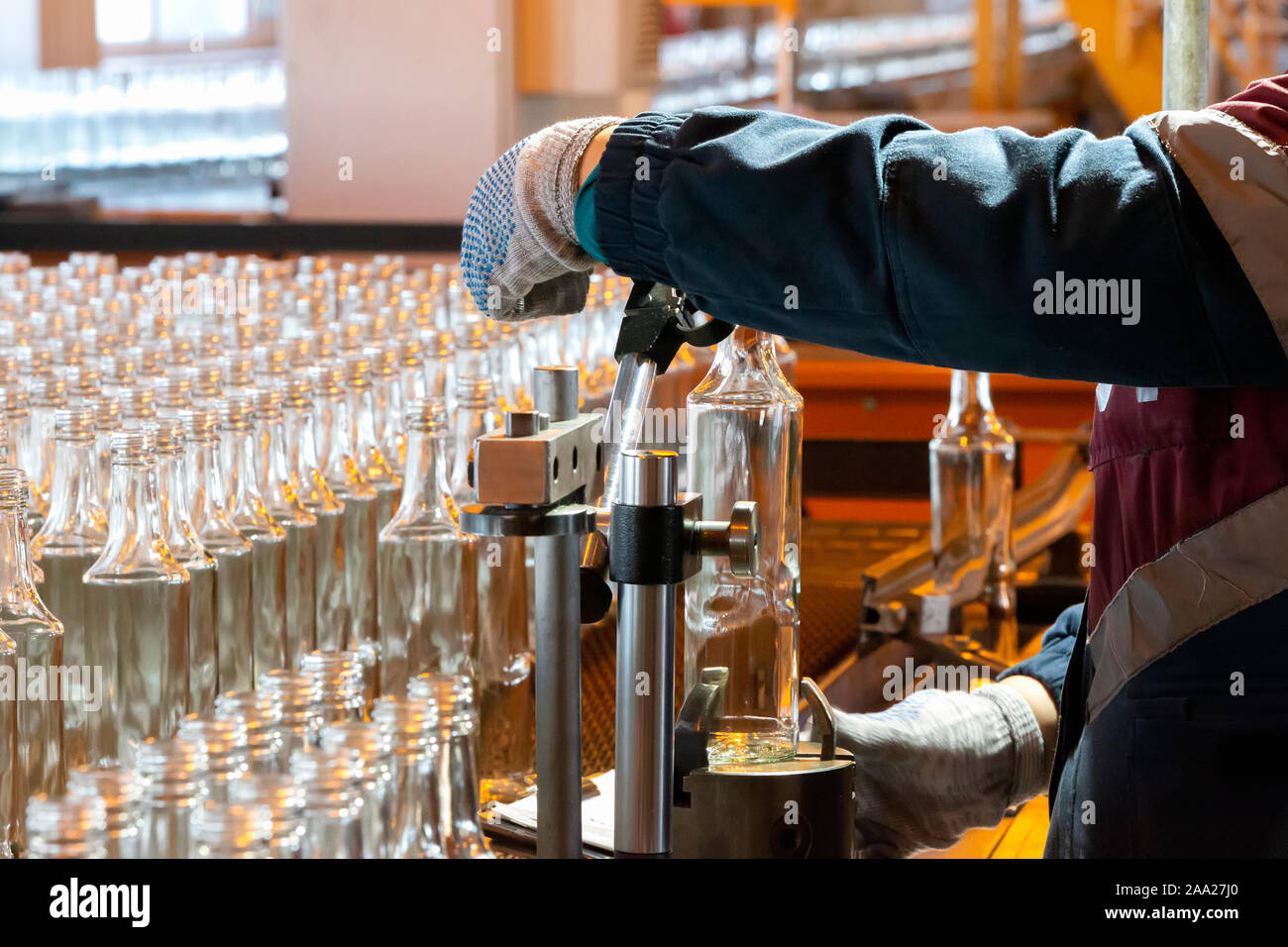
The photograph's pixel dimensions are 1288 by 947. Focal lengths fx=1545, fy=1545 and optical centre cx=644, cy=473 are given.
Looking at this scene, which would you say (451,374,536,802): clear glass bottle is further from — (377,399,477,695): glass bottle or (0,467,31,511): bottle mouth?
(0,467,31,511): bottle mouth

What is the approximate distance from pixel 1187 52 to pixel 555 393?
0.70 m

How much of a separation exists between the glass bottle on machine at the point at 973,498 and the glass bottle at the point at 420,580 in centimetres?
81

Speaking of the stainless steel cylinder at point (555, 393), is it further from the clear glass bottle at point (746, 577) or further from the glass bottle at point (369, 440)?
the glass bottle at point (369, 440)

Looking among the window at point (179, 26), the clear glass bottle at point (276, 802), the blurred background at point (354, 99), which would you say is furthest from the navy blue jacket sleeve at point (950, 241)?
the window at point (179, 26)

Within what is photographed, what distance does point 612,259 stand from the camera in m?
0.92

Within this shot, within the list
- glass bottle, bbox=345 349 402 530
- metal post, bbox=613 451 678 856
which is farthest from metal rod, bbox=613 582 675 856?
glass bottle, bbox=345 349 402 530

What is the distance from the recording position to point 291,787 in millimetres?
768

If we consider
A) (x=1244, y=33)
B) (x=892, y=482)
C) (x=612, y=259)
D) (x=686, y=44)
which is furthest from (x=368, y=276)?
(x=686, y=44)

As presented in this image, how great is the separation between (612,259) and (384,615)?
335 millimetres

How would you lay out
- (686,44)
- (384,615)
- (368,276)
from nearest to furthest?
(384,615) < (368,276) < (686,44)

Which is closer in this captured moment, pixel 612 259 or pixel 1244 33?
pixel 612 259

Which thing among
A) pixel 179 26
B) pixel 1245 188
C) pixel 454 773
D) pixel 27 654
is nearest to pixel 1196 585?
pixel 1245 188

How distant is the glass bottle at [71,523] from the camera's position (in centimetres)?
99
